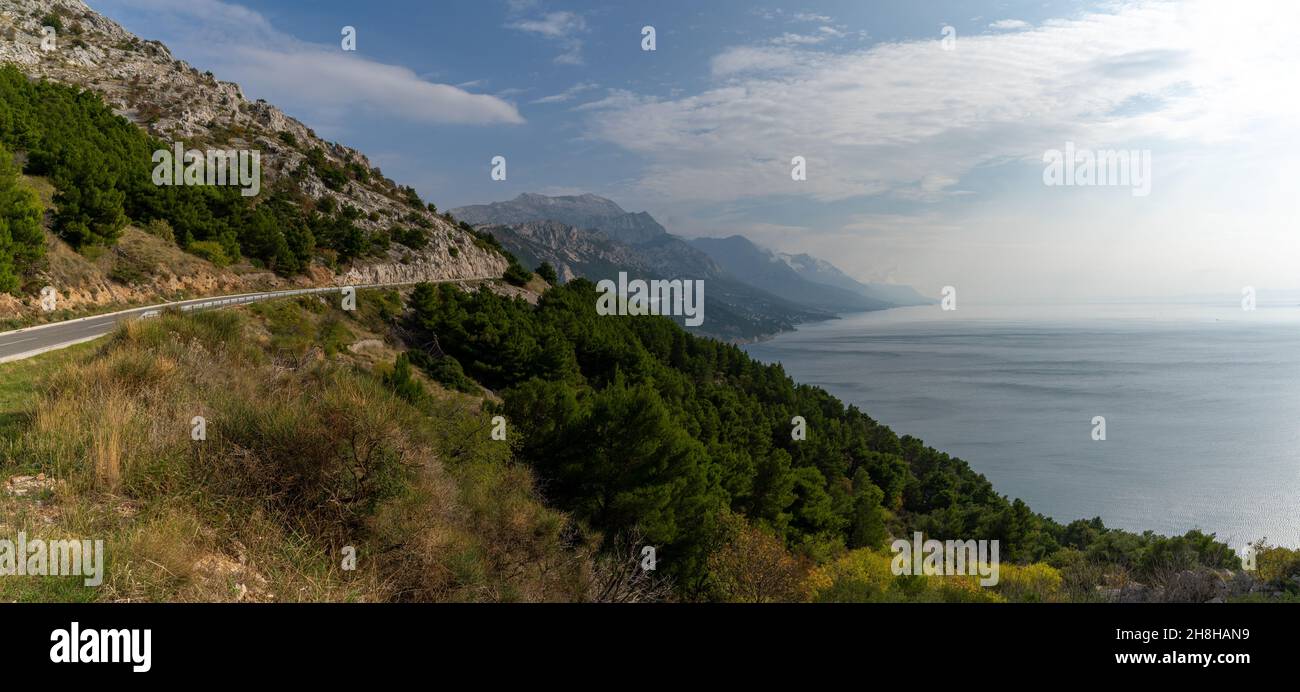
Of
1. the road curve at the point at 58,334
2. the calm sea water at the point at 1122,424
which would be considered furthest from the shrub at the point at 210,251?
the calm sea water at the point at 1122,424

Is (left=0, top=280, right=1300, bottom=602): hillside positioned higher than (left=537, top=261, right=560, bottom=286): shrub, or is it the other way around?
(left=537, top=261, right=560, bottom=286): shrub

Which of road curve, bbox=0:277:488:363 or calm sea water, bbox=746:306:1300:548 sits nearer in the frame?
road curve, bbox=0:277:488:363

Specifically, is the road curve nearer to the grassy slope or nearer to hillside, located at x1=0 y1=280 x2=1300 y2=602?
hillside, located at x1=0 y1=280 x2=1300 y2=602

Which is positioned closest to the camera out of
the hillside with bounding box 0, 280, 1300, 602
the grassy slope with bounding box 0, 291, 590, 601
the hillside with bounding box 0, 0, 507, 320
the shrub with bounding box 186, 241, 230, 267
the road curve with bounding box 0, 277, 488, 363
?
the grassy slope with bounding box 0, 291, 590, 601

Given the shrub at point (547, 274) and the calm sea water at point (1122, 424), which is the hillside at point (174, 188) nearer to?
the shrub at point (547, 274)

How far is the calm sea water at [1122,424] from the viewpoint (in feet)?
203

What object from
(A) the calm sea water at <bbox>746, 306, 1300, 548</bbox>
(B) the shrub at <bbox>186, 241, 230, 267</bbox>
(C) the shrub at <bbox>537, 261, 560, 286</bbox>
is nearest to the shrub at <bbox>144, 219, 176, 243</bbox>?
(B) the shrub at <bbox>186, 241, 230, 267</bbox>

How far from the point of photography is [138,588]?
404 cm

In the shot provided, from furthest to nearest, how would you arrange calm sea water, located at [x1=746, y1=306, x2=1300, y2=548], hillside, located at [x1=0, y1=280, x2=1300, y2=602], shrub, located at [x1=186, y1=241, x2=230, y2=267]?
calm sea water, located at [x1=746, y1=306, x2=1300, y2=548] → shrub, located at [x1=186, y1=241, x2=230, y2=267] → hillside, located at [x1=0, y1=280, x2=1300, y2=602]

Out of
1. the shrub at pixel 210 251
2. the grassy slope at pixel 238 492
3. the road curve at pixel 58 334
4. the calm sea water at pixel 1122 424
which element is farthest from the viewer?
the calm sea water at pixel 1122 424

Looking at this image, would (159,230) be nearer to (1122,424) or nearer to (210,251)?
(210,251)

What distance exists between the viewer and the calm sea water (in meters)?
62.0
